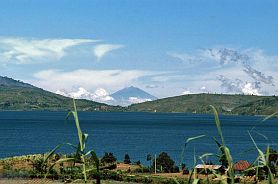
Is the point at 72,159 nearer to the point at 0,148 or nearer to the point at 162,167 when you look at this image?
the point at 162,167

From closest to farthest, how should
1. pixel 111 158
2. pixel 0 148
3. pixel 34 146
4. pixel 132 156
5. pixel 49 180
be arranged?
pixel 49 180, pixel 111 158, pixel 132 156, pixel 0 148, pixel 34 146

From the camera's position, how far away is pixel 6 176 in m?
47.3

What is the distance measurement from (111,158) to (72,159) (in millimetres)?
60834

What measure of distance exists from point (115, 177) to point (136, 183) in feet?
8.07

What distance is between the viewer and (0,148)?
113 m

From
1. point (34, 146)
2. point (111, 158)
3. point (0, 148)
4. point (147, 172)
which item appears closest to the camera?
point (147, 172)

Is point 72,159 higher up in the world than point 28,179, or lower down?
higher up

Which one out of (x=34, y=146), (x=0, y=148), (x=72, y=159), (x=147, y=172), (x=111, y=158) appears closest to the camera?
(x=72, y=159)

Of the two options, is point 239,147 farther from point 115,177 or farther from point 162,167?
point 115,177

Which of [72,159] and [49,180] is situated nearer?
[72,159]

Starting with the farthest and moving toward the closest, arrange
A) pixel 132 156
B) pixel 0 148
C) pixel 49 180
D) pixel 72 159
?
1. pixel 0 148
2. pixel 132 156
3. pixel 49 180
4. pixel 72 159

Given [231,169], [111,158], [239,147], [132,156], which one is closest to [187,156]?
[132,156]

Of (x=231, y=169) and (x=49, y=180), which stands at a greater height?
(x=231, y=169)

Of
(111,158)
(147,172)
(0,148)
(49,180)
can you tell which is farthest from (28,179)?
(0,148)
